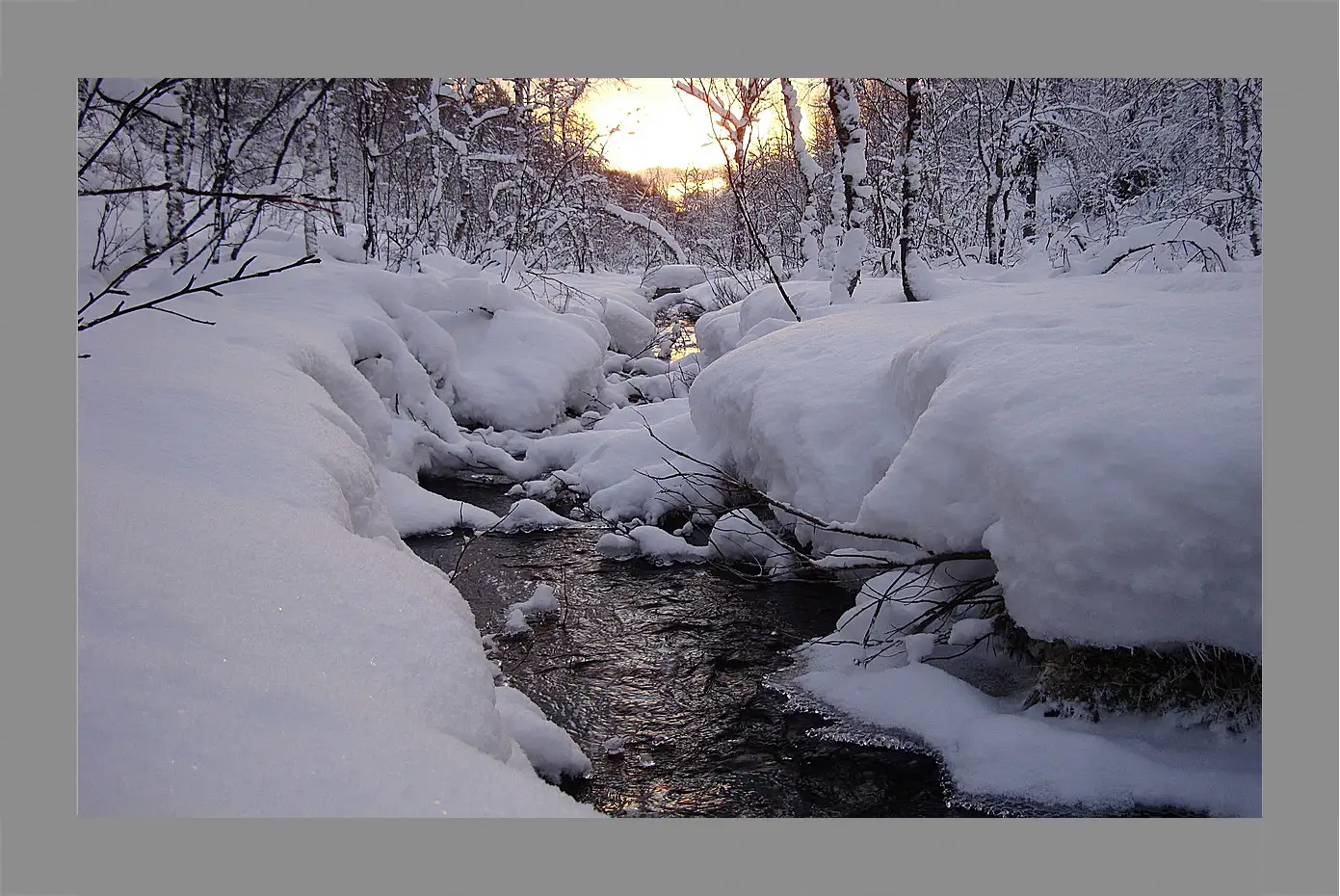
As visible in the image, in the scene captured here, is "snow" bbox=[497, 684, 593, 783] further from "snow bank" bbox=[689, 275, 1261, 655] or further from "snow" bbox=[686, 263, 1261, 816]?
"snow bank" bbox=[689, 275, 1261, 655]

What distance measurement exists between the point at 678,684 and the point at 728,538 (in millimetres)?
1159

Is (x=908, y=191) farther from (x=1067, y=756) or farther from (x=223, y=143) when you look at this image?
(x=1067, y=756)

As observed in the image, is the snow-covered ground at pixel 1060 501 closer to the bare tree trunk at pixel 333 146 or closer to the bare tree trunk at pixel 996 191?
the bare tree trunk at pixel 996 191

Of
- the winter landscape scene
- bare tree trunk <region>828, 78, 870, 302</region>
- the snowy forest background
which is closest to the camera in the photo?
the winter landscape scene

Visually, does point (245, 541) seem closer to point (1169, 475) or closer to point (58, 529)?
point (58, 529)

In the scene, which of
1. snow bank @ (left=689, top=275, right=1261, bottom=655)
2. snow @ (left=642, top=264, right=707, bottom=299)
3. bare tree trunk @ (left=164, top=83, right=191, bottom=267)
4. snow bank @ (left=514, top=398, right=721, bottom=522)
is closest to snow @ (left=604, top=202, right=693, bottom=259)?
snow @ (left=642, top=264, right=707, bottom=299)

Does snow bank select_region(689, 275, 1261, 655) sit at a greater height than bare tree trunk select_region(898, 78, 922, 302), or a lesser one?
lesser

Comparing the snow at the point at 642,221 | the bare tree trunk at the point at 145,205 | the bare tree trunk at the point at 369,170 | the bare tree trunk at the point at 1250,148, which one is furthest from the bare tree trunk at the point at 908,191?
the snow at the point at 642,221

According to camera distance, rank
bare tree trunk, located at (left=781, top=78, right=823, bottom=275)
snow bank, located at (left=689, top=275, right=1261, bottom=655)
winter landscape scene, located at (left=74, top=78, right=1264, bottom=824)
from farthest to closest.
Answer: bare tree trunk, located at (left=781, top=78, right=823, bottom=275), snow bank, located at (left=689, top=275, right=1261, bottom=655), winter landscape scene, located at (left=74, top=78, right=1264, bottom=824)

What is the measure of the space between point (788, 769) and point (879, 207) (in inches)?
272

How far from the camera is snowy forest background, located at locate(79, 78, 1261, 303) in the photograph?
316 cm

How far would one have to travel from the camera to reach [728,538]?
13.1ft

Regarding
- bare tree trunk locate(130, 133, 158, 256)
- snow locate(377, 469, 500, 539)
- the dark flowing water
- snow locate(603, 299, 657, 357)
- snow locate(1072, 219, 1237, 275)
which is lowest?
the dark flowing water

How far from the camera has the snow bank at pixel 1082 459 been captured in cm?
194
